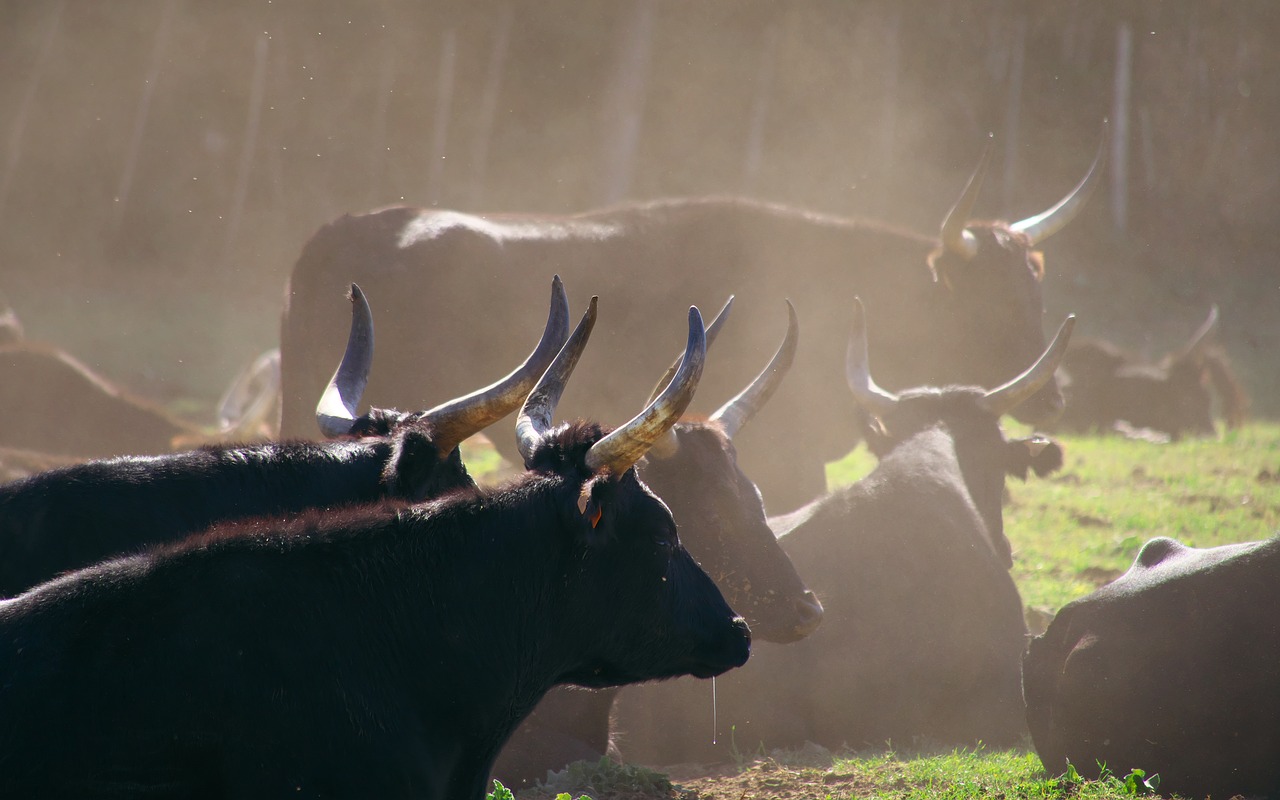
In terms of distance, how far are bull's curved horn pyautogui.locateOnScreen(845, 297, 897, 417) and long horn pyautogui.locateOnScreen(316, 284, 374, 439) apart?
3.65m

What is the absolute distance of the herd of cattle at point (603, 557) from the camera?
291 cm

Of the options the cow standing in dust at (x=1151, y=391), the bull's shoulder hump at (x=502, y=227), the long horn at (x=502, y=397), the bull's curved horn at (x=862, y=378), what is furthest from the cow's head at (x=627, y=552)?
the cow standing in dust at (x=1151, y=391)

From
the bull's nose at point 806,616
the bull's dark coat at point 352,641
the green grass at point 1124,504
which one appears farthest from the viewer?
the green grass at point 1124,504

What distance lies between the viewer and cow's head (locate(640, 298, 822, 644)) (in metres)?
5.04

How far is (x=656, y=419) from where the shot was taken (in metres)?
3.17

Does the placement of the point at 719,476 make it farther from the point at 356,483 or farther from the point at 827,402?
the point at 827,402

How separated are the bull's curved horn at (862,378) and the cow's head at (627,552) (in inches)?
158

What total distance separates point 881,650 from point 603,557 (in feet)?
9.24

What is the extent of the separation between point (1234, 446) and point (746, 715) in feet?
23.0

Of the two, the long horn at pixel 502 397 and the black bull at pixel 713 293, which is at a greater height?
the black bull at pixel 713 293

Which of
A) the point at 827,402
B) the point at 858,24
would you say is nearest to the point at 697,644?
the point at 827,402

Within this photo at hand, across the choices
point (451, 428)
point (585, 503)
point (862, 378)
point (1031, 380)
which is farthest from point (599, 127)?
point (585, 503)

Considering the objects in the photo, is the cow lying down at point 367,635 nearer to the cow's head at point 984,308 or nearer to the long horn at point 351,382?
the long horn at point 351,382

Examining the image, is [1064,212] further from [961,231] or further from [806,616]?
[806,616]
